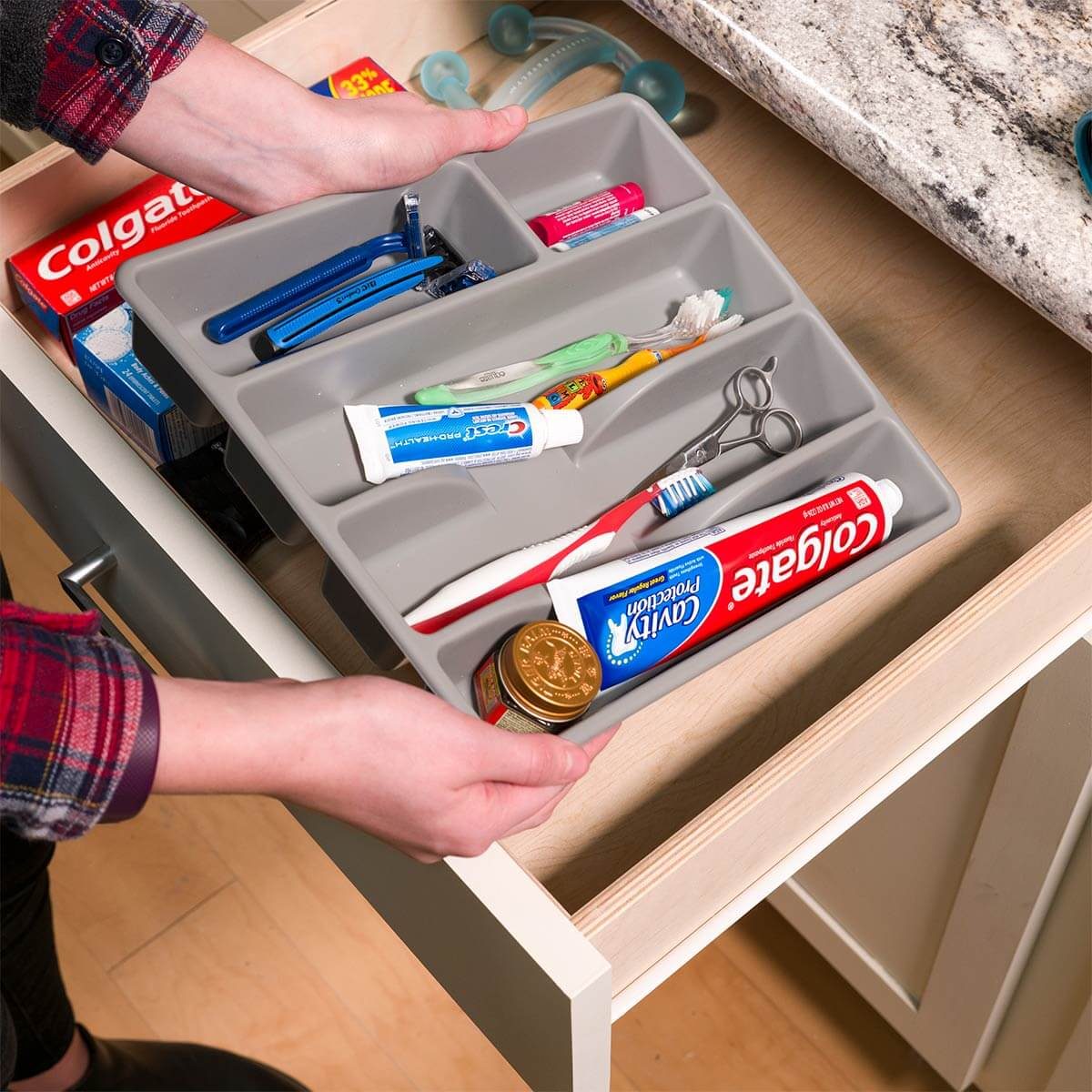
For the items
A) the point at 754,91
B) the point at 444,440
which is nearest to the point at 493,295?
the point at 444,440

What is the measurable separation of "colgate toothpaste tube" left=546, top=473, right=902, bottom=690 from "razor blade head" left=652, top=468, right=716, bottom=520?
1.2 inches

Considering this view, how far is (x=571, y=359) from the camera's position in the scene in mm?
693

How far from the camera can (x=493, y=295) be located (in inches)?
26.5

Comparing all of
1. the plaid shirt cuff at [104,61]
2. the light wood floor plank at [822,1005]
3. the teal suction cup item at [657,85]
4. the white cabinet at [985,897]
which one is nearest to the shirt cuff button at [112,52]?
the plaid shirt cuff at [104,61]

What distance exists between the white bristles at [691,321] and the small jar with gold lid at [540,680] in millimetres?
202

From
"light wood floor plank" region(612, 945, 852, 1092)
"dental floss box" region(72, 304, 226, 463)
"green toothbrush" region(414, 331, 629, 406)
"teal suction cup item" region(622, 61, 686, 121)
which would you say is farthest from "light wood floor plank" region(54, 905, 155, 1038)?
"teal suction cup item" region(622, 61, 686, 121)

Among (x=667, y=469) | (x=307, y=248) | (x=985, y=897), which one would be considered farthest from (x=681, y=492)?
(x=985, y=897)

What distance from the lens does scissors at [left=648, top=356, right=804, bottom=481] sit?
0.68m

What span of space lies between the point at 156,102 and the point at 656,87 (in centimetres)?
31

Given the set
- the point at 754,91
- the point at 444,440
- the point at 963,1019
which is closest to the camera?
the point at 444,440

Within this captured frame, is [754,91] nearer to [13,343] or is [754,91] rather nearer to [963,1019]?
[13,343]

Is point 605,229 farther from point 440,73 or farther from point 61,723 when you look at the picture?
point 61,723

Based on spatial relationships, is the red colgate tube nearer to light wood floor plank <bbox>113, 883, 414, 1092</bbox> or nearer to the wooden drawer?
the wooden drawer

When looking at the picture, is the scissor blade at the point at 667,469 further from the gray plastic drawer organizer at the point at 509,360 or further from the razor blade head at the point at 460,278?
the razor blade head at the point at 460,278
